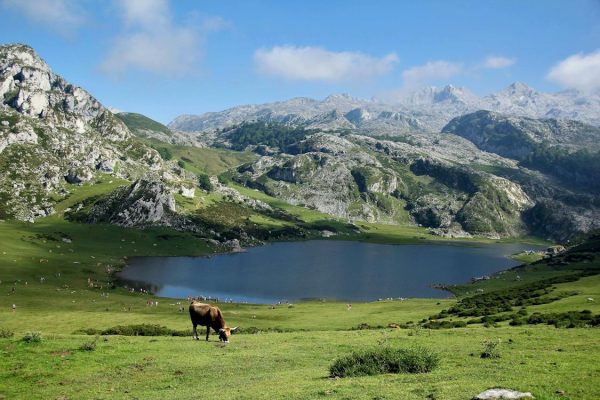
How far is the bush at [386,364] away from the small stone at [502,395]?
8.17m

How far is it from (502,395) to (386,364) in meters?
9.37

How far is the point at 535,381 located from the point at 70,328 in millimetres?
64116

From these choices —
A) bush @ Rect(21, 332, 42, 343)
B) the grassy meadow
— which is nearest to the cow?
the grassy meadow

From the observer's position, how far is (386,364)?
995 inches

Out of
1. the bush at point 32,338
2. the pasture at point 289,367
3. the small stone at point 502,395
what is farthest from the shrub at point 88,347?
the small stone at point 502,395

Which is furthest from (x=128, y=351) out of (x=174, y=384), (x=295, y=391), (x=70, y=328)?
(x=70, y=328)

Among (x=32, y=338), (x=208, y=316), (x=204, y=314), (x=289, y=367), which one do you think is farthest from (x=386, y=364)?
(x=32, y=338)

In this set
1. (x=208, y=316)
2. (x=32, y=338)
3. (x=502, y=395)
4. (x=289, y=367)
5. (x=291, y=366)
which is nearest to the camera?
(x=502, y=395)

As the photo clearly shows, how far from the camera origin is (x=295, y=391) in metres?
21.3

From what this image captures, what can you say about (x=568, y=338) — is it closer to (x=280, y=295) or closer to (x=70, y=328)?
(x=70, y=328)

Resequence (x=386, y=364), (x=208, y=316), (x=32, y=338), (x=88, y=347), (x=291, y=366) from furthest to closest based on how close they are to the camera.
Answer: (x=208, y=316) < (x=32, y=338) < (x=88, y=347) < (x=291, y=366) < (x=386, y=364)

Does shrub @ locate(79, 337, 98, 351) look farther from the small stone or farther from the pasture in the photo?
the small stone

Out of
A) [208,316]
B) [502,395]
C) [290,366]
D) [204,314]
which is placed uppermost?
[502,395]

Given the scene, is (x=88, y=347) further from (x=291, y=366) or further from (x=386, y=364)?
(x=386, y=364)
